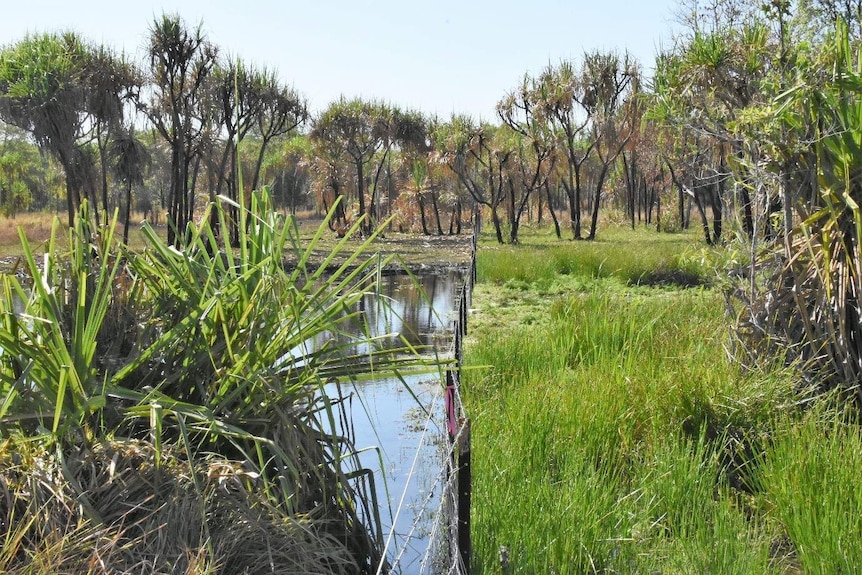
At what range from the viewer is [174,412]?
8.88 ft

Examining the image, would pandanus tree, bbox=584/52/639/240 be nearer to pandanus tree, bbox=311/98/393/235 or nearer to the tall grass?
pandanus tree, bbox=311/98/393/235

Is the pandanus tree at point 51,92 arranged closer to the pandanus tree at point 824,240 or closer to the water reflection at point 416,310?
the water reflection at point 416,310

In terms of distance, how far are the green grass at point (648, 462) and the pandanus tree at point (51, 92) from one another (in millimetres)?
17621

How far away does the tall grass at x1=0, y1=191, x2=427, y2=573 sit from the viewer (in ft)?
8.64

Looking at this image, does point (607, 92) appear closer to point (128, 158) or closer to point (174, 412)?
point (128, 158)

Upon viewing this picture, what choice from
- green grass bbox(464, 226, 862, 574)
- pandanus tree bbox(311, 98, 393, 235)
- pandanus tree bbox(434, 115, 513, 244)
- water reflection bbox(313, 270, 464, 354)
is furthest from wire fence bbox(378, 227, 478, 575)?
pandanus tree bbox(311, 98, 393, 235)

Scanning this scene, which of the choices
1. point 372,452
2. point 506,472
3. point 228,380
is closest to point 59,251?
point 228,380

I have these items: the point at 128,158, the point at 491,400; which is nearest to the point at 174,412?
the point at 491,400

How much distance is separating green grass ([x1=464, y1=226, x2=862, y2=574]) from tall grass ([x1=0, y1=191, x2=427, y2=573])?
0.70m

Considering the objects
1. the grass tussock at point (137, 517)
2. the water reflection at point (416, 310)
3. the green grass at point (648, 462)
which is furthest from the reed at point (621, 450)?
the water reflection at point (416, 310)

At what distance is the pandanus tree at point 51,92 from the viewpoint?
2138 centimetres

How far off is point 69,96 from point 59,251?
20648 millimetres

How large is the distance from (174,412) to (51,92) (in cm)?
2134

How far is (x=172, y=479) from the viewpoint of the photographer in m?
2.77
